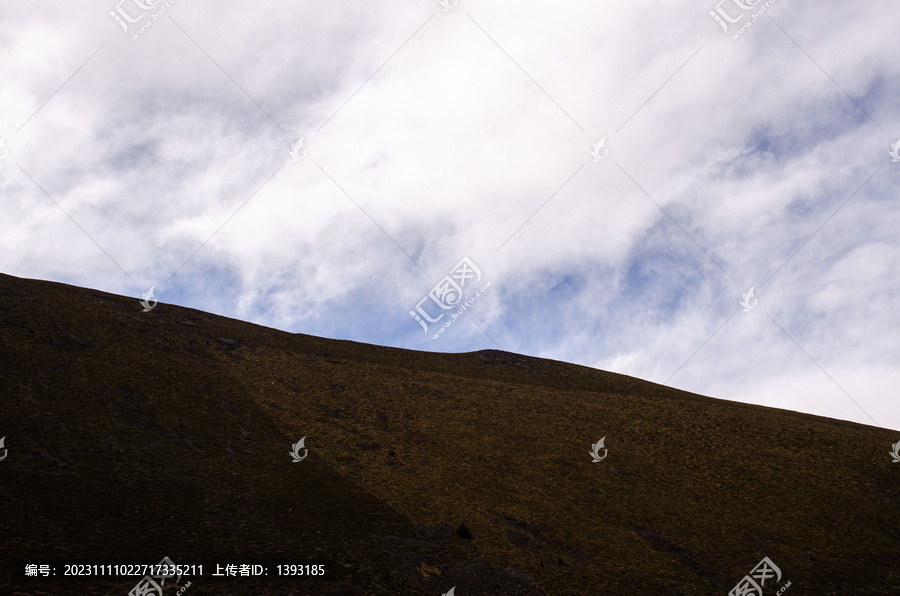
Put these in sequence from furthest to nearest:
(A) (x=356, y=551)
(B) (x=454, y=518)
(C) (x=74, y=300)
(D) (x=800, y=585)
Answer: (C) (x=74, y=300) < (B) (x=454, y=518) < (D) (x=800, y=585) < (A) (x=356, y=551)

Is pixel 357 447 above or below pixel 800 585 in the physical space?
above

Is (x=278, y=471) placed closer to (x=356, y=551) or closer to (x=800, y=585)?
(x=356, y=551)

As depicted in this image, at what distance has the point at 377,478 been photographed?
2695 cm

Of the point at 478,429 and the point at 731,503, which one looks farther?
the point at 478,429

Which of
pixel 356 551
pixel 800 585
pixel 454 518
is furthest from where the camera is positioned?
pixel 454 518

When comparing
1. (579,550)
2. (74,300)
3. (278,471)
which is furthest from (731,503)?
(74,300)

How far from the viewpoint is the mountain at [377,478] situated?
59.8 ft

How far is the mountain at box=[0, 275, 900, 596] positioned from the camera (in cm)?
1822

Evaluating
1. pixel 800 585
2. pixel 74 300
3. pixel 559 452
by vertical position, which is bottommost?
pixel 800 585

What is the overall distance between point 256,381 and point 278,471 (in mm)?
12925

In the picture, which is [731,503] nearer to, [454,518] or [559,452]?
[559,452]

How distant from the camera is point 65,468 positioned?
20656mm

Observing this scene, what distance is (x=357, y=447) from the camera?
3086 centimetres

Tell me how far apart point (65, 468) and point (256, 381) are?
1659 centimetres
